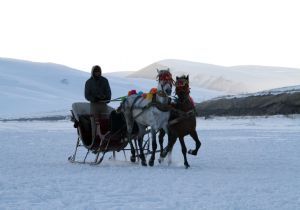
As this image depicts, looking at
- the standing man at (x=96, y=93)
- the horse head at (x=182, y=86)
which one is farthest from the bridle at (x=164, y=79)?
the standing man at (x=96, y=93)

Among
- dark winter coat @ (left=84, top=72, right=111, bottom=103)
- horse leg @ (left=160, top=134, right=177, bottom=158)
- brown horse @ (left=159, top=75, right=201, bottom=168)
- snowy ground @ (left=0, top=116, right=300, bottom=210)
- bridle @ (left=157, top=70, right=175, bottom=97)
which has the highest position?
bridle @ (left=157, top=70, right=175, bottom=97)

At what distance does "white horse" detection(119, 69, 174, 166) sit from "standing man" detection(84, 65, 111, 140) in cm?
46

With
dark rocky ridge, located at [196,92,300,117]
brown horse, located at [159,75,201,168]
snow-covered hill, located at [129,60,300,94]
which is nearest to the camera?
brown horse, located at [159,75,201,168]

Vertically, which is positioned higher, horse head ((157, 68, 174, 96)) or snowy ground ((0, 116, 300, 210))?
horse head ((157, 68, 174, 96))

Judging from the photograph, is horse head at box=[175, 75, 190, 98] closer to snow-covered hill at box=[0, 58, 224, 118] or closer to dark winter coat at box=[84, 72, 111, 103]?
dark winter coat at box=[84, 72, 111, 103]

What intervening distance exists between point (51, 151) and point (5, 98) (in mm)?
55350

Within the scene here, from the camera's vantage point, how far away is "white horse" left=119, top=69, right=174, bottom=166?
10.8 meters

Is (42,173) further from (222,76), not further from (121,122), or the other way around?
(222,76)

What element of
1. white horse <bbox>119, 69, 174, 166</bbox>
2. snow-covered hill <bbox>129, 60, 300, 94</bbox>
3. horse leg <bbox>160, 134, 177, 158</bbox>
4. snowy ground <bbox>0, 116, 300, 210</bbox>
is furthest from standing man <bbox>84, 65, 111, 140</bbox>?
snow-covered hill <bbox>129, 60, 300, 94</bbox>

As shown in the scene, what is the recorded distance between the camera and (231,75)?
106 metres

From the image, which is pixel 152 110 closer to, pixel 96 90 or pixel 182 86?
pixel 182 86

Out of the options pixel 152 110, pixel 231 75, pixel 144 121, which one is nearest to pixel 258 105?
pixel 144 121

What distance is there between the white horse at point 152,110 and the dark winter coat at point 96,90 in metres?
0.48

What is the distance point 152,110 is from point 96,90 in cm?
157
